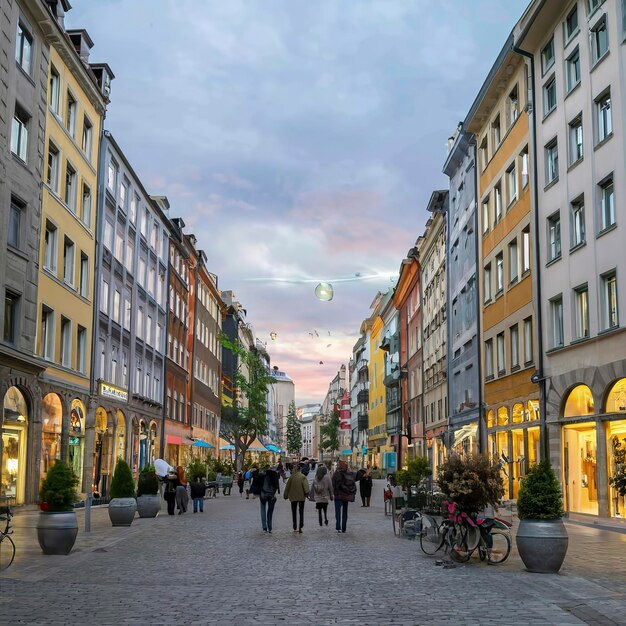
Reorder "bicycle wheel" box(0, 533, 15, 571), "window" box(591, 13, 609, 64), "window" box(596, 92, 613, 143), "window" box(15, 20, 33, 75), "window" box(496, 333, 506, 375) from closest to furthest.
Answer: "bicycle wheel" box(0, 533, 15, 571)
"window" box(596, 92, 613, 143)
"window" box(591, 13, 609, 64)
"window" box(15, 20, 33, 75)
"window" box(496, 333, 506, 375)

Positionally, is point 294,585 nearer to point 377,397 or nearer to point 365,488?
point 365,488

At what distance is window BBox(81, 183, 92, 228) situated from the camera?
124ft

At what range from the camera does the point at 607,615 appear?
33.4 feet

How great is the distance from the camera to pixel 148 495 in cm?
2894

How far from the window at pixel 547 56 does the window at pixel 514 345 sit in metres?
10.1

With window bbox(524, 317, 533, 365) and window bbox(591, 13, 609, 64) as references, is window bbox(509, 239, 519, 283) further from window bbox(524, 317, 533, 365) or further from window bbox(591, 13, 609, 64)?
window bbox(591, 13, 609, 64)

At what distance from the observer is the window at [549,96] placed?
3219 cm

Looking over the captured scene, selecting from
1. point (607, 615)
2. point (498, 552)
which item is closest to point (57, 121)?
point (498, 552)

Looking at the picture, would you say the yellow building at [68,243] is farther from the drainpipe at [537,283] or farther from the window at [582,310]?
the window at [582,310]

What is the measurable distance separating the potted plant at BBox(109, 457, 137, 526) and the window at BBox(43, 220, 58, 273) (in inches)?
415

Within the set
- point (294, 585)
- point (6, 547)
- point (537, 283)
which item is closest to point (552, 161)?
point (537, 283)

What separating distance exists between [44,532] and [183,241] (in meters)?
48.8

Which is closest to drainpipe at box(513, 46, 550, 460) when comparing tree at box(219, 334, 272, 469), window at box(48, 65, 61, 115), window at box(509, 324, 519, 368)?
window at box(509, 324, 519, 368)

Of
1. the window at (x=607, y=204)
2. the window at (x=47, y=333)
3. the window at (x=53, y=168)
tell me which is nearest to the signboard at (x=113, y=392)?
the window at (x=47, y=333)
